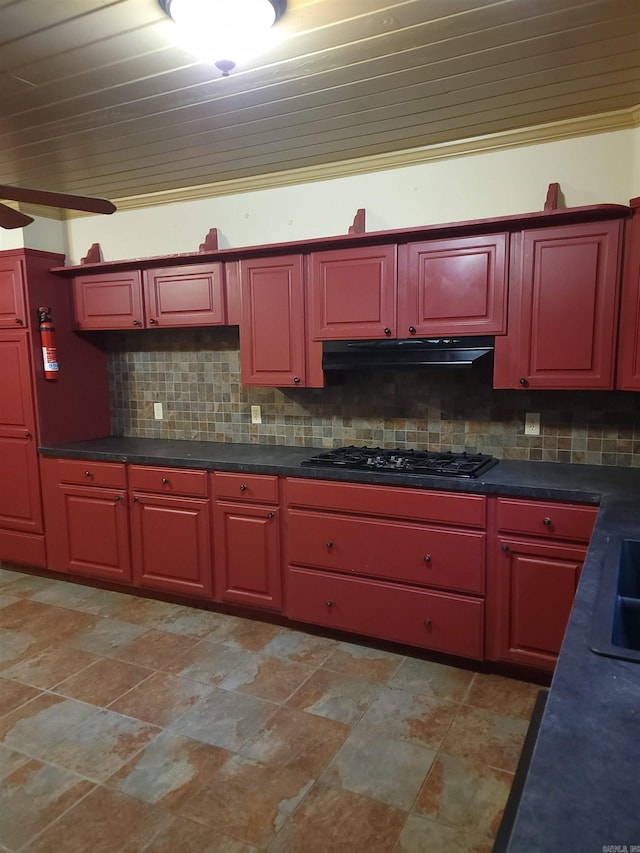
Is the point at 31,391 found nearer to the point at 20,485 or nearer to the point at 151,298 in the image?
the point at 20,485

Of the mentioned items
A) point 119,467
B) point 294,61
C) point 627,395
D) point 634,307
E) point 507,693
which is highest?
point 294,61

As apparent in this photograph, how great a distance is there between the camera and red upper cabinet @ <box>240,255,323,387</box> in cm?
303

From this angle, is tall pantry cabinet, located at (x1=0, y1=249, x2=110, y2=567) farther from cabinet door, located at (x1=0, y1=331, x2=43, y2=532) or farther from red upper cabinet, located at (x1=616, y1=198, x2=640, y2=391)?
red upper cabinet, located at (x1=616, y1=198, x2=640, y2=391)

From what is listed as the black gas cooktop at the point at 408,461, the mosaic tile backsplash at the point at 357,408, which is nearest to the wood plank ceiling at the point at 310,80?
the mosaic tile backsplash at the point at 357,408

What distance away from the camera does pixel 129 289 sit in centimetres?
349

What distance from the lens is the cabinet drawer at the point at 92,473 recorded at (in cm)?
338

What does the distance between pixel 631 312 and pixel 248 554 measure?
2.17 meters

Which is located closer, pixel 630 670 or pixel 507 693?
pixel 630 670

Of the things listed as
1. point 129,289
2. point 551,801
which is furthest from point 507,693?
point 129,289

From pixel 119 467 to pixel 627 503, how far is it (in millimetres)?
2651

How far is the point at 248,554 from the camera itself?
3.07 metres

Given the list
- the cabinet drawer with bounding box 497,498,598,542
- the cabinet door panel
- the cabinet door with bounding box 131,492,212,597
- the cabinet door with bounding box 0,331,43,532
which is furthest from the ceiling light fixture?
the cabinet door panel

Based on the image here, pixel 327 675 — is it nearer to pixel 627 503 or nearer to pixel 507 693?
pixel 507 693

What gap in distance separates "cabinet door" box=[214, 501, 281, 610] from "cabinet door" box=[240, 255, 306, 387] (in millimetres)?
737
